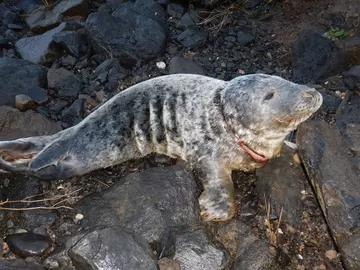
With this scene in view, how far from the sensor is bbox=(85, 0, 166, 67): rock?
19.7ft

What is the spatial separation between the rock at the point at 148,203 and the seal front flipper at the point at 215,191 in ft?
0.29

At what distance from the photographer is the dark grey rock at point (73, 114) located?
17.7 ft

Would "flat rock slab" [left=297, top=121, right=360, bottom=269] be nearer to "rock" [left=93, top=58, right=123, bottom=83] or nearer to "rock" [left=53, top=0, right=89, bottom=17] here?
"rock" [left=93, top=58, right=123, bottom=83]

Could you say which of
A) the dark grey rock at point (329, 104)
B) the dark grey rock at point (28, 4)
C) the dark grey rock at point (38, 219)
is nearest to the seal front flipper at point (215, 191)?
the dark grey rock at point (38, 219)

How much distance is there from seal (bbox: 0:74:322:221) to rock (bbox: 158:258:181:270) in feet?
1.79

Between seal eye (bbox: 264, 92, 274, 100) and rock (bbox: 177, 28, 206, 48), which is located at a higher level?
seal eye (bbox: 264, 92, 274, 100)

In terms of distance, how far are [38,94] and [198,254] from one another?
2815 mm

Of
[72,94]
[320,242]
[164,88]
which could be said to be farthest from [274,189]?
[72,94]

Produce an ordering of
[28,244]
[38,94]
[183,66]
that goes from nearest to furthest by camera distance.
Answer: [28,244] < [38,94] < [183,66]

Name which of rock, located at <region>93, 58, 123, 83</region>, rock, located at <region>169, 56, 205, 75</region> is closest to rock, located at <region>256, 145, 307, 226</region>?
rock, located at <region>169, 56, 205, 75</region>

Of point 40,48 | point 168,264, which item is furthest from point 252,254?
point 40,48

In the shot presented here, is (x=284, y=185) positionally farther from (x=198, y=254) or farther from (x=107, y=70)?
(x=107, y=70)

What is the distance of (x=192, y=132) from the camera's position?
4.48 meters

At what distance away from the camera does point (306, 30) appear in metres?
5.90
